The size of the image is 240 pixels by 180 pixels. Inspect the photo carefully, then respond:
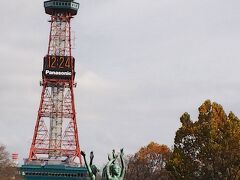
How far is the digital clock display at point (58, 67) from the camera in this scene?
150 metres

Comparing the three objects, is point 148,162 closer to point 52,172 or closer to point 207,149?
point 207,149

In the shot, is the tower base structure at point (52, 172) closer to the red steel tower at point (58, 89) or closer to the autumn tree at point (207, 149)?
the red steel tower at point (58, 89)

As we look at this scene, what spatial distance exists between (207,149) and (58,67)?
293 feet

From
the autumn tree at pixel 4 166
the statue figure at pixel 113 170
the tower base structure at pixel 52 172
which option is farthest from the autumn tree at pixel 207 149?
the tower base structure at pixel 52 172

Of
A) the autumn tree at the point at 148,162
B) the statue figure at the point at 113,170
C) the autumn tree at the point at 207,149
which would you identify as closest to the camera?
the statue figure at the point at 113,170

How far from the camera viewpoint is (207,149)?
64375 millimetres

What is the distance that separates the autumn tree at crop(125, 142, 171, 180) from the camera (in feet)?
324

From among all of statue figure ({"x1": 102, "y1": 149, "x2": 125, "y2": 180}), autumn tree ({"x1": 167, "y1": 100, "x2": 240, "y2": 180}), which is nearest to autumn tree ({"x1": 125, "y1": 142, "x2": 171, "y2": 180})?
autumn tree ({"x1": 167, "y1": 100, "x2": 240, "y2": 180})

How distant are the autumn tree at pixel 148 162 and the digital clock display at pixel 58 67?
52.5 metres

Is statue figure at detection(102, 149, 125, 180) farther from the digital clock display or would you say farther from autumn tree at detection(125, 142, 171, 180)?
the digital clock display

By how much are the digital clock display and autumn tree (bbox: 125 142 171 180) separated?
52.5 metres

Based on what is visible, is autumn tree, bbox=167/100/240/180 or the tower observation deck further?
the tower observation deck

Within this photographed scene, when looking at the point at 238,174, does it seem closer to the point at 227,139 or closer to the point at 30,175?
the point at 227,139

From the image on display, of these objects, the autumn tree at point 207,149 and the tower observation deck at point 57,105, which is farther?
the tower observation deck at point 57,105
